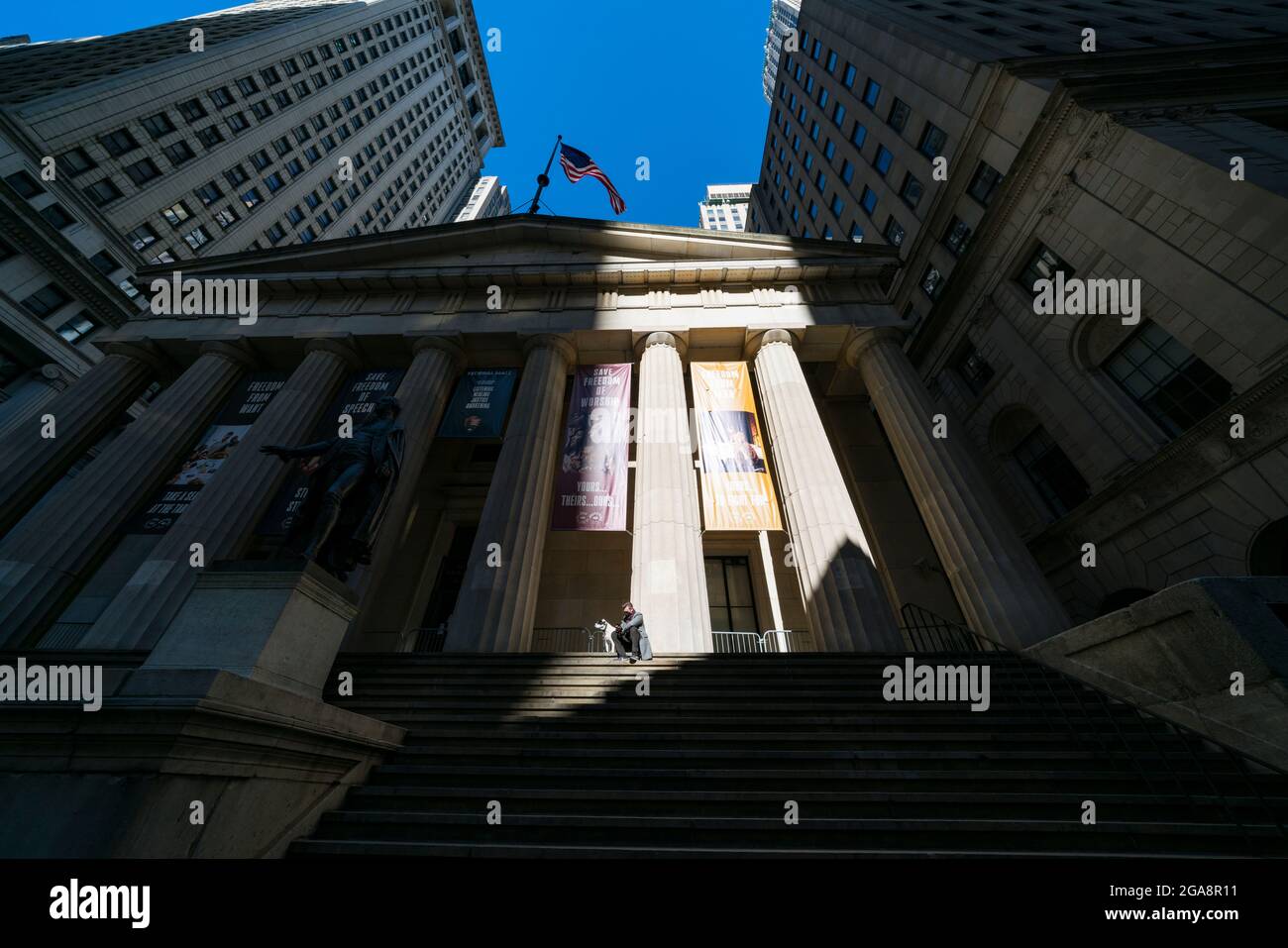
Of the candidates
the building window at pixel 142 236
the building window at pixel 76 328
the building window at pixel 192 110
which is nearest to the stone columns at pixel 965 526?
the building window at pixel 76 328

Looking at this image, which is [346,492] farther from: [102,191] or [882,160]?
[102,191]

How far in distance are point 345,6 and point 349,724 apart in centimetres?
6820

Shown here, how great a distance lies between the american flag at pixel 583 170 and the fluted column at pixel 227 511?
10.8 m

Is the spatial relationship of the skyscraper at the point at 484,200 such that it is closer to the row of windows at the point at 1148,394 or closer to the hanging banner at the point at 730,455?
the hanging banner at the point at 730,455

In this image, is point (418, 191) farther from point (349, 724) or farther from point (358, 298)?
point (349, 724)

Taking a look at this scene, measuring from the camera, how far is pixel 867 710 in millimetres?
6793

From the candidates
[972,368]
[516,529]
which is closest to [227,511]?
[516,529]

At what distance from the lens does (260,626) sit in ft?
15.3

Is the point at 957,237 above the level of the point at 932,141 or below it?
below

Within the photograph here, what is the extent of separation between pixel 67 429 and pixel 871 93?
117 feet

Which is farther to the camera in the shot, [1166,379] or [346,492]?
[1166,379]

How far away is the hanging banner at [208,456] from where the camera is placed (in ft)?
42.0

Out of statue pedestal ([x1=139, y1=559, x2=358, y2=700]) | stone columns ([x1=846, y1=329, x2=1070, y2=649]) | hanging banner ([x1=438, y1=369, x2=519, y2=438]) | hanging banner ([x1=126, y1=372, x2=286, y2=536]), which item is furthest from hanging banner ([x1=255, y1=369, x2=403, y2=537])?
stone columns ([x1=846, y1=329, x2=1070, y2=649])
